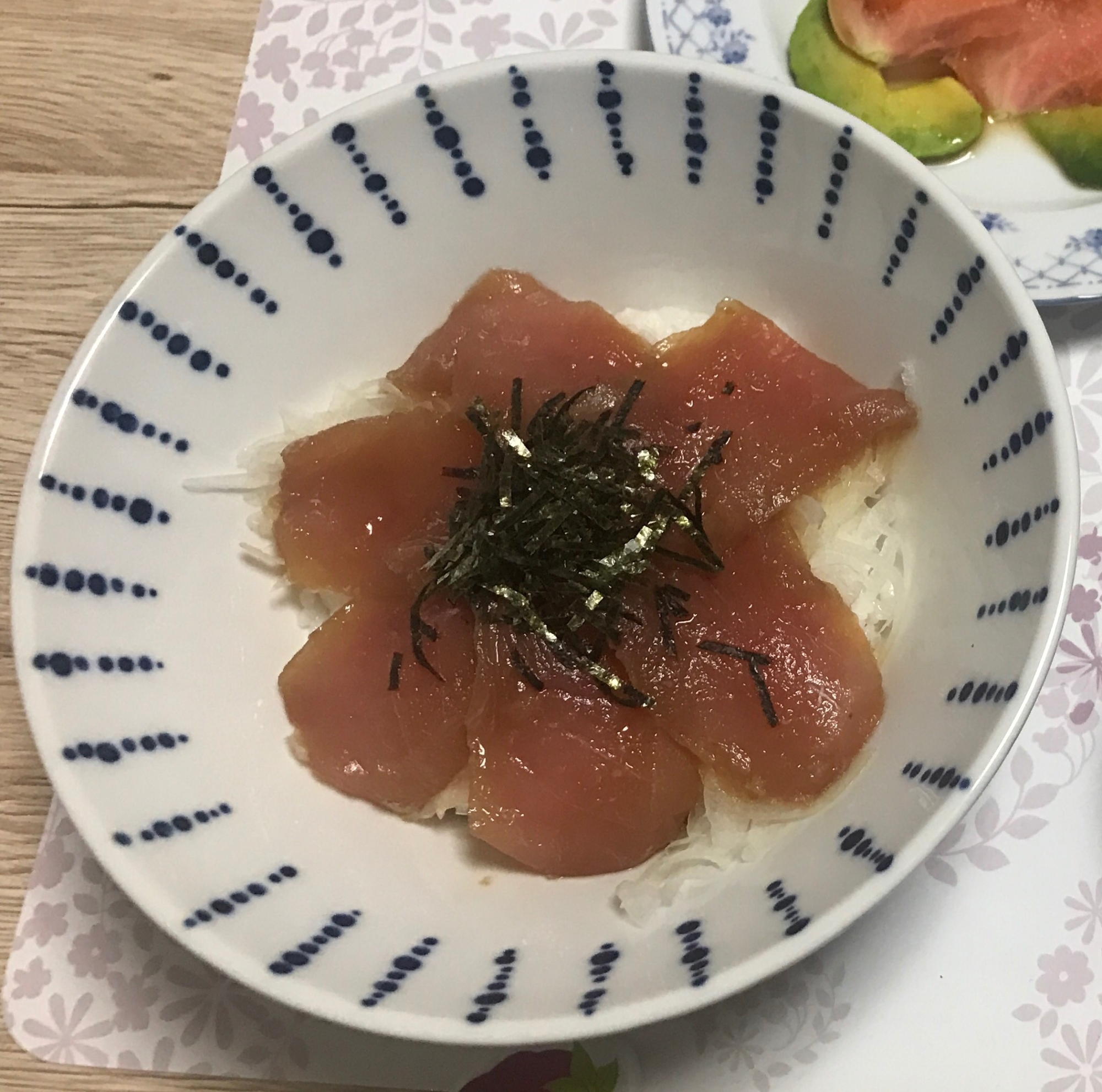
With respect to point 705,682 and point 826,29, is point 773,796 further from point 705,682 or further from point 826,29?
point 826,29

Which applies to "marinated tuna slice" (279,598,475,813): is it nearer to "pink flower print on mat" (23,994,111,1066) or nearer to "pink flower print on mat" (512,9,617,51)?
"pink flower print on mat" (23,994,111,1066)

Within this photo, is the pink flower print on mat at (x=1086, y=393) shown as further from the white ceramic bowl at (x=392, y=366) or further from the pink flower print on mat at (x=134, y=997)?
the pink flower print on mat at (x=134, y=997)

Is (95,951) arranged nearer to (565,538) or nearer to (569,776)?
(569,776)

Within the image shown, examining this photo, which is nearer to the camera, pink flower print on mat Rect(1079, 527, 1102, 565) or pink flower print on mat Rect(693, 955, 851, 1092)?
pink flower print on mat Rect(693, 955, 851, 1092)

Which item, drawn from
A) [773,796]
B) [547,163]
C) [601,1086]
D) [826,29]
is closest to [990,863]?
[773,796]

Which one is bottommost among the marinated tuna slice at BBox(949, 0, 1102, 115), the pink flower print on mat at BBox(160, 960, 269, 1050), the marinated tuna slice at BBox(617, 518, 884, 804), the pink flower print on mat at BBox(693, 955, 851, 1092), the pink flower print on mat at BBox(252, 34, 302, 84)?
the pink flower print on mat at BBox(160, 960, 269, 1050)

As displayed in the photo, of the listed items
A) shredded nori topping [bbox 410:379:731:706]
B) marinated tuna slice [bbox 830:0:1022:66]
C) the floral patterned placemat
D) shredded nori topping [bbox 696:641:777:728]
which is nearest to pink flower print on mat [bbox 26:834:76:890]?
the floral patterned placemat

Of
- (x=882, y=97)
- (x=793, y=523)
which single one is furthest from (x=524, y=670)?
(x=882, y=97)
